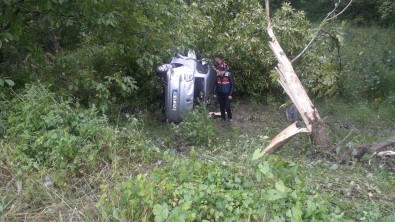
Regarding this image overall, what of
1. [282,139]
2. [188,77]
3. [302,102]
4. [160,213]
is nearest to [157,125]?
[188,77]

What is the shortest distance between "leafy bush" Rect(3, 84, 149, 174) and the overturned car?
3208mm

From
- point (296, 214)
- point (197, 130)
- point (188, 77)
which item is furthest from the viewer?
point (188, 77)

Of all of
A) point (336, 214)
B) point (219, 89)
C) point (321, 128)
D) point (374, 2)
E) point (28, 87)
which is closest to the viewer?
point (336, 214)

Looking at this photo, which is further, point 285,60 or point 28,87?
point 285,60

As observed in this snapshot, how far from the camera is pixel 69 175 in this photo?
191 inches

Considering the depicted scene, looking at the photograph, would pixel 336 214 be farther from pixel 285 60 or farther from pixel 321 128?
pixel 285 60

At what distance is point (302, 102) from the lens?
735 cm

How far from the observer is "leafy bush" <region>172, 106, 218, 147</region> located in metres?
7.53

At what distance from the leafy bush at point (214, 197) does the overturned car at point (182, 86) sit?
15.4 ft

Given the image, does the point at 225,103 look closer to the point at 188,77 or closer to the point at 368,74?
the point at 188,77

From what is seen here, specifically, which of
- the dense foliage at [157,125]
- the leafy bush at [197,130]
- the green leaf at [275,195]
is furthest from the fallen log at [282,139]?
the green leaf at [275,195]

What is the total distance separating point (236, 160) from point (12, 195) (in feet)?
6.92

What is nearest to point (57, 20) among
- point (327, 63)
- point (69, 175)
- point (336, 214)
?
point (69, 175)

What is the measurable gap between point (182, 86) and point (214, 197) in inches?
215
